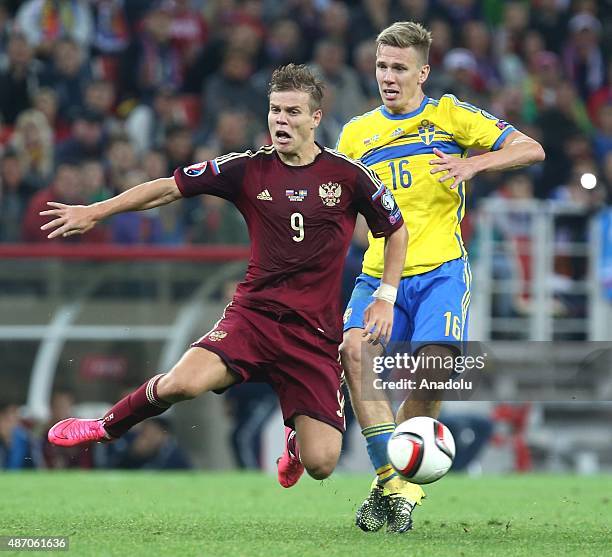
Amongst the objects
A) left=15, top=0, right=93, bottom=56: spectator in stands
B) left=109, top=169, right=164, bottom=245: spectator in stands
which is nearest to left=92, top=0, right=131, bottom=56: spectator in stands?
left=15, top=0, right=93, bottom=56: spectator in stands

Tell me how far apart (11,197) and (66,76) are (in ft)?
7.37

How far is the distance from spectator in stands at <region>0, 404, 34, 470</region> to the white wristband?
6132 millimetres

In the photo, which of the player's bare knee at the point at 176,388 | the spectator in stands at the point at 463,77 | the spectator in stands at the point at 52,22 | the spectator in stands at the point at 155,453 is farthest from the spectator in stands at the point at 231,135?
the player's bare knee at the point at 176,388

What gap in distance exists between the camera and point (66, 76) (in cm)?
1425

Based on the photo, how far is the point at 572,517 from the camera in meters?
7.65

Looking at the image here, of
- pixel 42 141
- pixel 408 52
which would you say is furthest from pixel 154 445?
pixel 408 52

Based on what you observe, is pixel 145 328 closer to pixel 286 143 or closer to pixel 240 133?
pixel 240 133

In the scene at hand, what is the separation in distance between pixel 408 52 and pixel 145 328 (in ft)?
19.3

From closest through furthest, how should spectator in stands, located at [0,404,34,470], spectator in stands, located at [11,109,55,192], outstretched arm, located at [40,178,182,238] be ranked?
1. outstretched arm, located at [40,178,182,238]
2. spectator in stands, located at [0,404,34,470]
3. spectator in stands, located at [11,109,55,192]

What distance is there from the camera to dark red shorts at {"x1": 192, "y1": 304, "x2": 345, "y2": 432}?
6.40 m

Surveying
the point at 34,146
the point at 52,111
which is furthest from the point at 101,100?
the point at 34,146

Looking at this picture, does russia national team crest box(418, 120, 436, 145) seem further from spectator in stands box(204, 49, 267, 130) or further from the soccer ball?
spectator in stands box(204, 49, 267, 130)

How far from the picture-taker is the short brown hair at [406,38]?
6.93 metres

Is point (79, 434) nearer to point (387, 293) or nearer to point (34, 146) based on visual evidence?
point (387, 293)
